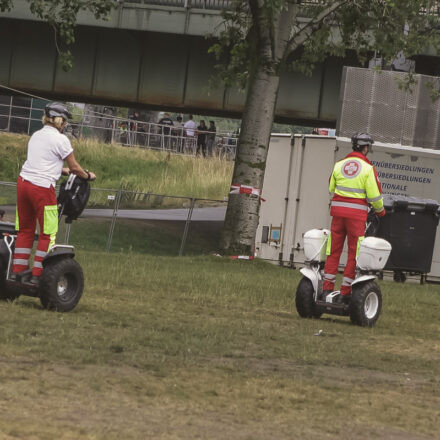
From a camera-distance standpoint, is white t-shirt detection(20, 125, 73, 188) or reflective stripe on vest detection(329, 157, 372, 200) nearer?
white t-shirt detection(20, 125, 73, 188)

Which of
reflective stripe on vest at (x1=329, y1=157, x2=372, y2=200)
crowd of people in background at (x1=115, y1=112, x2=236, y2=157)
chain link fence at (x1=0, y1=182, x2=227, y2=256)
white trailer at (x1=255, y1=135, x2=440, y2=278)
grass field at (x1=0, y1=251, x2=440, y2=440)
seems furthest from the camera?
crowd of people in background at (x1=115, y1=112, x2=236, y2=157)

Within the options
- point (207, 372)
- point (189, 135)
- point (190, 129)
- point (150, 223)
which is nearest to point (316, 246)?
point (207, 372)

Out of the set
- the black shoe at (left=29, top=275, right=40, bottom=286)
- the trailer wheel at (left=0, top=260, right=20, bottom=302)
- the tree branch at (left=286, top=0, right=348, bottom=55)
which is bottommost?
the trailer wheel at (left=0, top=260, right=20, bottom=302)

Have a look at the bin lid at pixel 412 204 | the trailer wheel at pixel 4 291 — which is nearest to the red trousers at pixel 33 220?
the trailer wheel at pixel 4 291

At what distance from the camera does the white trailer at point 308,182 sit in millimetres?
25266

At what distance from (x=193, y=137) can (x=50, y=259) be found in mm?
39343

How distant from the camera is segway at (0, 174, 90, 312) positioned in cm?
1138

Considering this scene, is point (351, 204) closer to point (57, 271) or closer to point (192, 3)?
point (57, 271)

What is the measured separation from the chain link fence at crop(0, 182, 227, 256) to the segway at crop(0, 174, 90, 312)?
53.4 feet

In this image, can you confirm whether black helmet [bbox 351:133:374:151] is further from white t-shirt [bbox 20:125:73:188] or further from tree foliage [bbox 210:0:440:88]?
tree foliage [bbox 210:0:440:88]

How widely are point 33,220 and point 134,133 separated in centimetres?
4105

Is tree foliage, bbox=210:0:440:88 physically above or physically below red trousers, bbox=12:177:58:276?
above

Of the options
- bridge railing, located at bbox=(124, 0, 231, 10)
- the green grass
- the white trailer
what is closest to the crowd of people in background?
the green grass

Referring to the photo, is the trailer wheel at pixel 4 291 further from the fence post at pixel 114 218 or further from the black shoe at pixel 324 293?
the fence post at pixel 114 218
